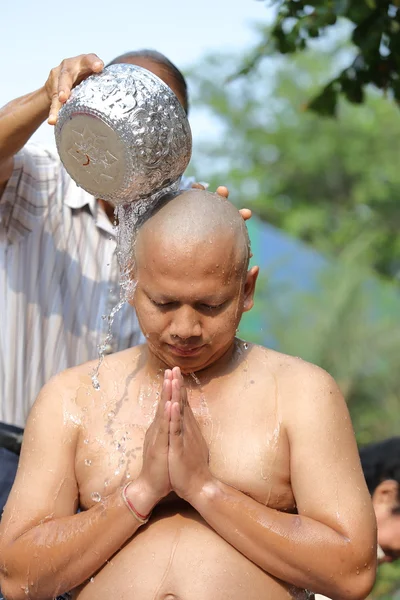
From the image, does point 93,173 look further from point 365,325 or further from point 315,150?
point 315,150

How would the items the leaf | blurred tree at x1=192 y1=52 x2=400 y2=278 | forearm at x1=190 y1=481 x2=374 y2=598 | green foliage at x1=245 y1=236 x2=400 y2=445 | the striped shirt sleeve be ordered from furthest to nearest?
blurred tree at x1=192 y1=52 x2=400 y2=278, green foliage at x1=245 y1=236 x2=400 y2=445, the leaf, the striped shirt sleeve, forearm at x1=190 y1=481 x2=374 y2=598

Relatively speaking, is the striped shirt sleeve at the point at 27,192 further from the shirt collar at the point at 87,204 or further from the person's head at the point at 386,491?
the person's head at the point at 386,491

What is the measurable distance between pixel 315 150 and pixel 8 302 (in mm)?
17895

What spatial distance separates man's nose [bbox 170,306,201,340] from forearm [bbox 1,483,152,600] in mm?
415

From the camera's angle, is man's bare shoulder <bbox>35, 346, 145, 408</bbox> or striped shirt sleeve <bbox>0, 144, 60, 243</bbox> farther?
striped shirt sleeve <bbox>0, 144, 60, 243</bbox>

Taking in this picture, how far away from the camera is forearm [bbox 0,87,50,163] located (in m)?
3.12

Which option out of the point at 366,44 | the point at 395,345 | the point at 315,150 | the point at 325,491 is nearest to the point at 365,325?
the point at 395,345

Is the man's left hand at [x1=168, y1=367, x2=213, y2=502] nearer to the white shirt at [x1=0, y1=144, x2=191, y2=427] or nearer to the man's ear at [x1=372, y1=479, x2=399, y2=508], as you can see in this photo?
the white shirt at [x1=0, y1=144, x2=191, y2=427]

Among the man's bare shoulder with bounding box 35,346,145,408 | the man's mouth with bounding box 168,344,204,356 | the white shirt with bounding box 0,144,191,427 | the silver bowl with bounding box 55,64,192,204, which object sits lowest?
the white shirt with bounding box 0,144,191,427

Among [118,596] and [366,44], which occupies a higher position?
[366,44]

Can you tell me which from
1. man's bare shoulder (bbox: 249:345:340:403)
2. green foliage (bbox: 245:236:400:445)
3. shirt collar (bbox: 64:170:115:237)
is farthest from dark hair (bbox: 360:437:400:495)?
green foliage (bbox: 245:236:400:445)

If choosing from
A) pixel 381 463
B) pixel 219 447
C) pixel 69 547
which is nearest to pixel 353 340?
pixel 381 463

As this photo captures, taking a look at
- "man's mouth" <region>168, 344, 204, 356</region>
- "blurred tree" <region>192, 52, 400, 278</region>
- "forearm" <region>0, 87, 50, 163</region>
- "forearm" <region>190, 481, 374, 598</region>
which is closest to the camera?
"forearm" <region>190, 481, 374, 598</region>

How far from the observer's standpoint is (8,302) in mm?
3883
